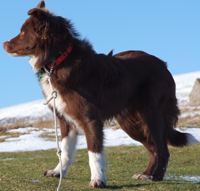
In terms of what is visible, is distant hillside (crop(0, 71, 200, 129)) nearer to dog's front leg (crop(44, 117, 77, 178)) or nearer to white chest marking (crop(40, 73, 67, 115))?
dog's front leg (crop(44, 117, 77, 178))

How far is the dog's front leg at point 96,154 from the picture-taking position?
13.1 ft

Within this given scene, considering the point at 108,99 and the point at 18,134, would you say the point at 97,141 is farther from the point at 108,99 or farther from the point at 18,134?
the point at 18,134

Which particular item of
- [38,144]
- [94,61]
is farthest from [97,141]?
[38,144]

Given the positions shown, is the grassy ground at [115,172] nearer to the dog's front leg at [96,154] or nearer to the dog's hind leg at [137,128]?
the dog's front leg at [96,154]

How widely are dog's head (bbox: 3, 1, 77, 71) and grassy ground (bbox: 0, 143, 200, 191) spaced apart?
1.49m

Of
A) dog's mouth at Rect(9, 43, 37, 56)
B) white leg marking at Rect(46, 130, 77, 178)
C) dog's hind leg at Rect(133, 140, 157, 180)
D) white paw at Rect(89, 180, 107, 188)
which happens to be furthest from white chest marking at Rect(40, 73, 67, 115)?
dog's hind leg at Rect(133, 140, 157, 180)

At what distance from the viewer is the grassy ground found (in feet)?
13.5

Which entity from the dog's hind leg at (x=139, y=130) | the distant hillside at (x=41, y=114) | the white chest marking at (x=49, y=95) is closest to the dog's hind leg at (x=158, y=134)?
the dog's hind leg at (x=139, y=130)

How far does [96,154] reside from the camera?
402 cm

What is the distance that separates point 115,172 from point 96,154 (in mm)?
1485

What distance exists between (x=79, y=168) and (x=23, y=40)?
2531 mm

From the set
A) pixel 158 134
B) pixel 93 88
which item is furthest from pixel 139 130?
pixel 93 88

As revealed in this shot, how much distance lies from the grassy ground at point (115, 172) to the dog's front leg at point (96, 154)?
5.6 inches

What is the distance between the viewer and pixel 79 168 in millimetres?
5613
